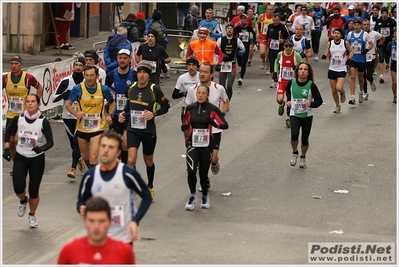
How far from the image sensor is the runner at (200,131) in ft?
39.0

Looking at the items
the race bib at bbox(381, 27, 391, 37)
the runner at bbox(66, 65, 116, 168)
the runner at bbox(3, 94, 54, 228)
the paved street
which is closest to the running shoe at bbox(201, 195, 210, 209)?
the paved street

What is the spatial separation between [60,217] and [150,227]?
1.12 m

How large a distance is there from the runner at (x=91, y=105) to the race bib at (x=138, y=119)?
0.59 metres

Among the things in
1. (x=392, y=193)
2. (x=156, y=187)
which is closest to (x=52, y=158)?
(x=156, y=187)

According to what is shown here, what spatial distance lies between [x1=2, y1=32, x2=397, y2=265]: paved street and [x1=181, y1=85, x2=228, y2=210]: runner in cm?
45

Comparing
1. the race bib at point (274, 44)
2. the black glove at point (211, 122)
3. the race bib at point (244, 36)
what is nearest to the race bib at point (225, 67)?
the race bib at point (274, 44)

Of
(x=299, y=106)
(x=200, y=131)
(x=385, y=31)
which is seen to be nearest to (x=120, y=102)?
(x=200, y=131)

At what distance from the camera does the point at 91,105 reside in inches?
503

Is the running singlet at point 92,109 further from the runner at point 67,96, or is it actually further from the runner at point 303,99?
the runner at point 303,99

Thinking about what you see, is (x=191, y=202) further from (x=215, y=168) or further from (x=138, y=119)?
(x=215, y=168)

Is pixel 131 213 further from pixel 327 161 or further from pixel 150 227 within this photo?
pixel 327 161

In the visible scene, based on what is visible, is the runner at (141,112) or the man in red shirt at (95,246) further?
the runner at (141,112)

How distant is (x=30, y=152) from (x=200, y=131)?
210 centimetres

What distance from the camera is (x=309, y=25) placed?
92.8 feet
